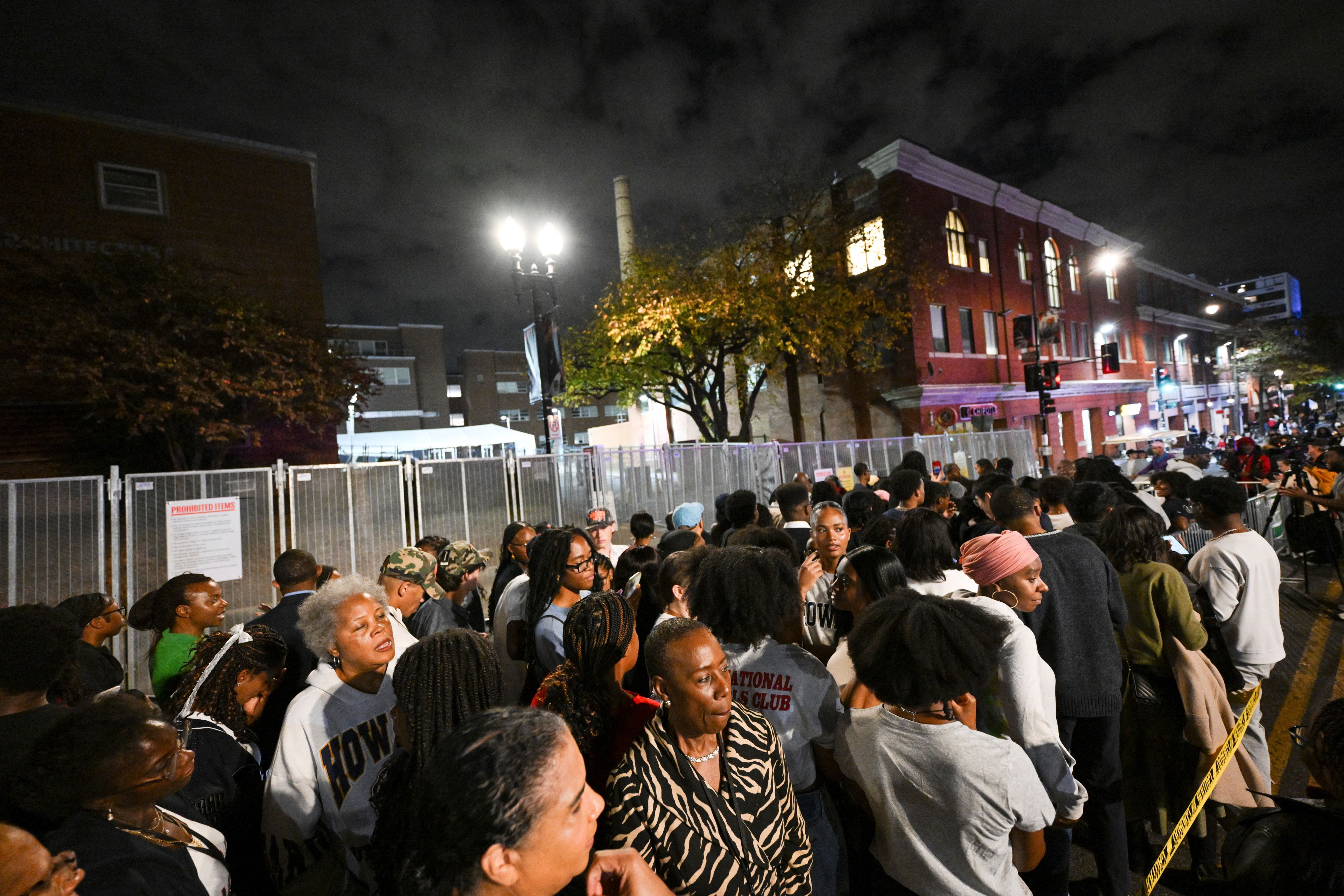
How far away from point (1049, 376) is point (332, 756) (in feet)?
57.9

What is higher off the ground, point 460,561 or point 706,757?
point 460,561

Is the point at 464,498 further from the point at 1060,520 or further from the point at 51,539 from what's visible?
the point at 1060,520

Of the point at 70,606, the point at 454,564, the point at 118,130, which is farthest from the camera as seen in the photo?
the point at 118,130

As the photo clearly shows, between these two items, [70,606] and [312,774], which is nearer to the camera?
[312,774]

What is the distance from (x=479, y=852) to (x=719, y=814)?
0.81 meters

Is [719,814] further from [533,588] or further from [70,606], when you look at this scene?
[70,606]

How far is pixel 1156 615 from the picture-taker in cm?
Answer: 348

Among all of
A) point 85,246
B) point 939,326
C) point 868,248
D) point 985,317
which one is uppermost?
point 868,248

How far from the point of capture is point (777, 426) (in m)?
27.8

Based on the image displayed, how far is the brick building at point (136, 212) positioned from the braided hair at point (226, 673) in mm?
15228

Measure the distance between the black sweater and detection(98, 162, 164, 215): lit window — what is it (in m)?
21.2

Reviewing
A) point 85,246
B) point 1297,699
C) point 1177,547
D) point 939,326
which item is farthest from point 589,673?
point 939,326

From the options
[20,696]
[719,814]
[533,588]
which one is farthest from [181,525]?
[719,814]

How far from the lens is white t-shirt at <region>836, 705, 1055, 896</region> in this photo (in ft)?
6.19
